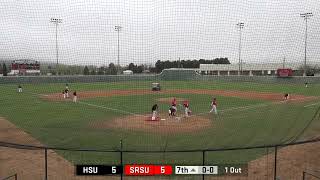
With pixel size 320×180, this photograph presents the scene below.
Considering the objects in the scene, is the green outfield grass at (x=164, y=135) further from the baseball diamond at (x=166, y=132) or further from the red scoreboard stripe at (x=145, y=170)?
the red scoreboard stripe at (x=145, y=170)

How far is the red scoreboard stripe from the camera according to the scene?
842cm

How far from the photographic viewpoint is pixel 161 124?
55.0 feet

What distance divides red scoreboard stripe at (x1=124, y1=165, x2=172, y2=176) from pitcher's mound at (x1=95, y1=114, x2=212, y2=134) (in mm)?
6049

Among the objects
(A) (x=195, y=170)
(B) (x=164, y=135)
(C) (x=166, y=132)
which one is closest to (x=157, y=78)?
(C) (x=166, y=132)

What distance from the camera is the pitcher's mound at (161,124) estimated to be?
1555 cm

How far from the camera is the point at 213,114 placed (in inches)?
796

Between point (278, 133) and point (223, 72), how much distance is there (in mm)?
25465

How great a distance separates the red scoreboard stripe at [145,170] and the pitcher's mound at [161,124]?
605 centimetres

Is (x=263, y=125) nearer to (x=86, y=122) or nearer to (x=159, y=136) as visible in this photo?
(x=159, y=136)

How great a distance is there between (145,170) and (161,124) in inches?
323

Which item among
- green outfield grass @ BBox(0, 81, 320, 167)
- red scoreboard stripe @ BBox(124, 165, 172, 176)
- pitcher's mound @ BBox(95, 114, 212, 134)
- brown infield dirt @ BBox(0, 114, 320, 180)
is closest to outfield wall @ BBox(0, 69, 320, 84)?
green outfield grass @ BBox(0, 81, 320, 167)
